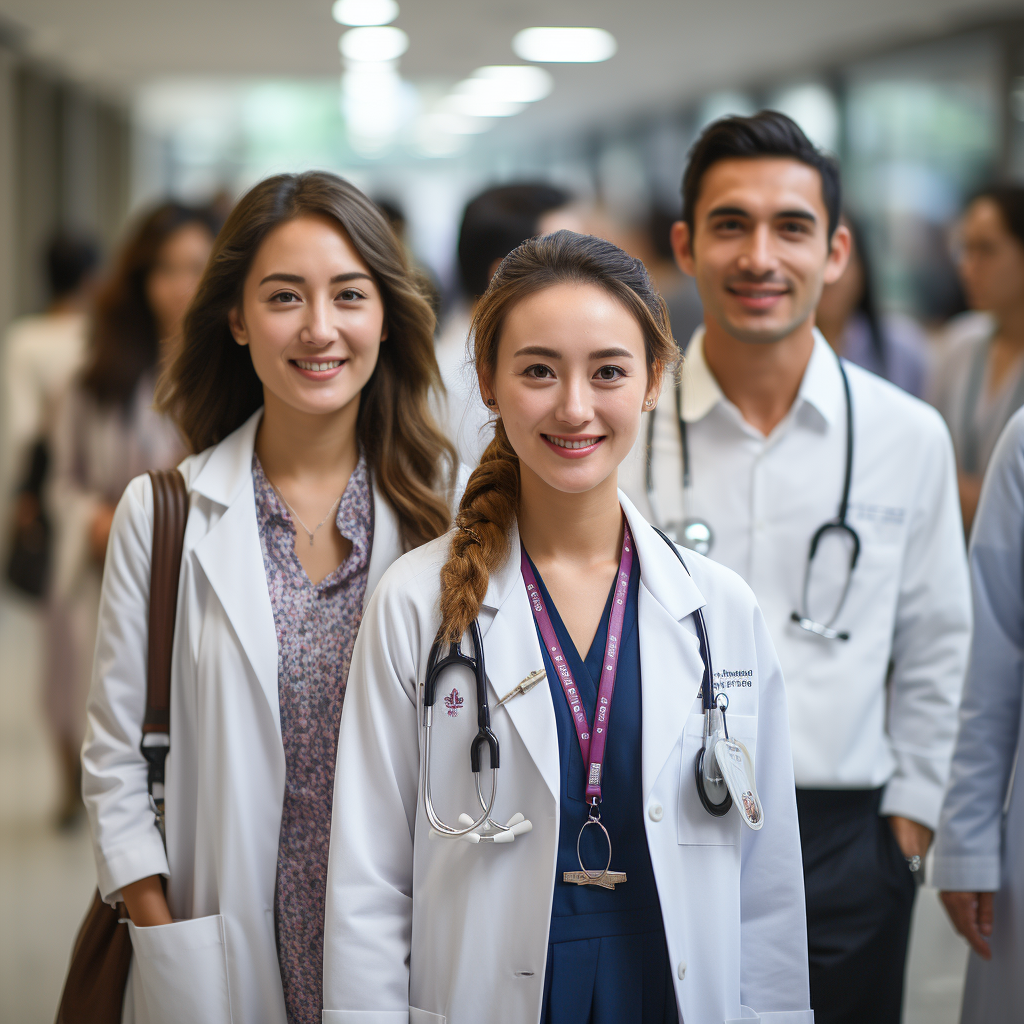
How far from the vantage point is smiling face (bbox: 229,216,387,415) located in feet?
5.80

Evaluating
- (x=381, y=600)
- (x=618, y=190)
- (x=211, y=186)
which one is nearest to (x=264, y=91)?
(x=211, y=186)

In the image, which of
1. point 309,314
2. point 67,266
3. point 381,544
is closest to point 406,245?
point 309,314

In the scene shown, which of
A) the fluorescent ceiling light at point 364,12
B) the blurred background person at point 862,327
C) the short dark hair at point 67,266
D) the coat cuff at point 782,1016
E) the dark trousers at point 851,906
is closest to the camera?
the coat cuff at point 782,1016

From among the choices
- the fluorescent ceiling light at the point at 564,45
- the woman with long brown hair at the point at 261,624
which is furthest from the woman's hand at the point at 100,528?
the fluorescent ceiling light at the point at 564,45

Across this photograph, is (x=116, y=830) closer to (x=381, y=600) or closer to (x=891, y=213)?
(x=381, y=600)

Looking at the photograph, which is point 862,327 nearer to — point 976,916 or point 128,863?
point 976,916

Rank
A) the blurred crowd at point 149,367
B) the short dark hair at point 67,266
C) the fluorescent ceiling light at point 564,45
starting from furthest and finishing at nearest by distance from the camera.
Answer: the fluorescent ceiling light at point 564,45 → the short dark hair at point 67,266 → the blurred crowd at point 149,367

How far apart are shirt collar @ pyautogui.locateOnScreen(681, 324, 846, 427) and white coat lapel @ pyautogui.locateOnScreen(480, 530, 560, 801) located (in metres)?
0.77

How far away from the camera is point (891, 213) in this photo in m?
8.05

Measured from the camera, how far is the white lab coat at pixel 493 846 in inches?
57.5

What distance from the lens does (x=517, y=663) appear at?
1.51m

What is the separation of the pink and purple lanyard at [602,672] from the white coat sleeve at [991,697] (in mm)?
741

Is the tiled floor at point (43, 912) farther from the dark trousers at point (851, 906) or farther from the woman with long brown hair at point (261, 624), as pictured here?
the woman with long brown hair at point (261, 624)

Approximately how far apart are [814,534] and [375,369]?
3.02 ft
